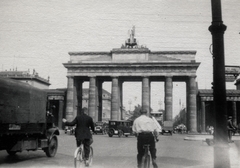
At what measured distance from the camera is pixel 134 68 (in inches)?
2506

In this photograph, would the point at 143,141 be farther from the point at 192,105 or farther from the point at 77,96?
the point at 77,96

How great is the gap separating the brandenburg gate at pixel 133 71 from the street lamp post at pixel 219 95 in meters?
54.0

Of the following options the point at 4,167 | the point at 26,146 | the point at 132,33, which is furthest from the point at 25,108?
the point at 132,33

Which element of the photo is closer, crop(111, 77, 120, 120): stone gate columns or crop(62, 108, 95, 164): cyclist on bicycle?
crop(62, 108, 95, 164): cyclist on bicycle

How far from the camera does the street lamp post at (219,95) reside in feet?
25.1

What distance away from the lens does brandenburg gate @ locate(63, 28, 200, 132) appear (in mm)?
62062

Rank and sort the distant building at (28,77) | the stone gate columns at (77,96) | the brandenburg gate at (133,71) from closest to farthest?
the brandenburg gate at (133,71) < the stone gate columns at (77,96) < the distant building at (28,77)

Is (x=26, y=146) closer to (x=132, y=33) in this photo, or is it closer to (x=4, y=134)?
(x=4, y=134)

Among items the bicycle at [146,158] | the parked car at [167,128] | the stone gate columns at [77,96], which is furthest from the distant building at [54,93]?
the parked car at [167,128]

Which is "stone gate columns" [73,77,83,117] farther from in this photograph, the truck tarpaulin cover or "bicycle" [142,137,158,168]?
"bicycle" [142,137,158,168]

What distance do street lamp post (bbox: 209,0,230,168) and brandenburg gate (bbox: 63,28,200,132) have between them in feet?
177

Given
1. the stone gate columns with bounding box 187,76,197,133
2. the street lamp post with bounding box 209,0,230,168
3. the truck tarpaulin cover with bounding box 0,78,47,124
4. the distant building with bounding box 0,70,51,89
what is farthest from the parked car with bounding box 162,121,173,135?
the distant building with bounding box 0,70,51,89

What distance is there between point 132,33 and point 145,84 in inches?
493

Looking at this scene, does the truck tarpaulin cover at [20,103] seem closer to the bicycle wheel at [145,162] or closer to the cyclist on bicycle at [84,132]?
the cyclist on bicycle at [84,132]
